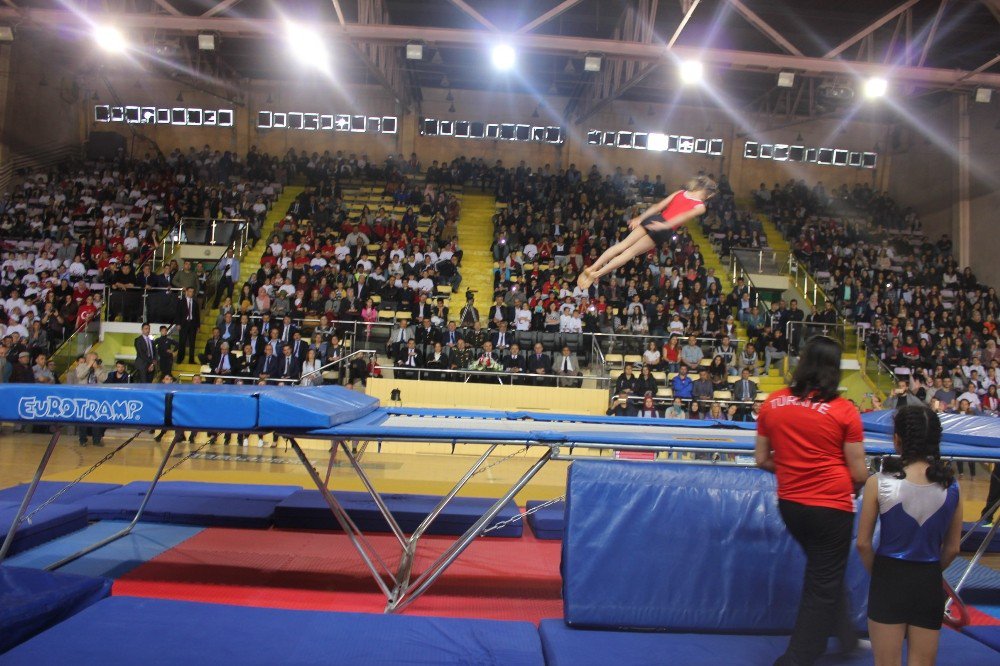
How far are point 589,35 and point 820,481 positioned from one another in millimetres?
18912

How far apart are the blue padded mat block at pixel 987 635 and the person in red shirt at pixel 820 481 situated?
46.2 inches

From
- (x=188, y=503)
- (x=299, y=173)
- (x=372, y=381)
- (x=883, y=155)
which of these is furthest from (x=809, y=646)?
(x=883, y=155)

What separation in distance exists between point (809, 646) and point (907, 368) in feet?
43.5

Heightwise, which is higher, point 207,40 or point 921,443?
point 207,40

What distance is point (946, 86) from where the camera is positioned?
14031mm

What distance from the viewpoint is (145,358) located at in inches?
474

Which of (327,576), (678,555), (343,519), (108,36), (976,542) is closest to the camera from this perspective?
(678,555)

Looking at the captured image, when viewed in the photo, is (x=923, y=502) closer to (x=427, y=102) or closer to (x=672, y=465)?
(x=672, y=465)

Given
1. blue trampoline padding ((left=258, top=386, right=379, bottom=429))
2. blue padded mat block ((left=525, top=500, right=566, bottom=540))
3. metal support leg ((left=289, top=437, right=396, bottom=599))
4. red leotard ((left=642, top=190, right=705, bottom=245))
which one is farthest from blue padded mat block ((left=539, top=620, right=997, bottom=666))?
red leotard ((left=642, top=190, right=705, bottom=245))

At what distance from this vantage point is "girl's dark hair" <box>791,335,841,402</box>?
2.87 metres

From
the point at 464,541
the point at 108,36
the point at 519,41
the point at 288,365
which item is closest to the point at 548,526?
the point at 464,541

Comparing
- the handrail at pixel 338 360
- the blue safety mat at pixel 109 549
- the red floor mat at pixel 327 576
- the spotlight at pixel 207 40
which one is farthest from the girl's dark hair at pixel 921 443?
the spotlight at pixel 207 40

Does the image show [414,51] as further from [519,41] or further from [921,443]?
[921,443]

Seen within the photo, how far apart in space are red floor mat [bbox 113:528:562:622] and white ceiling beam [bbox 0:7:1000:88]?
10.1m
